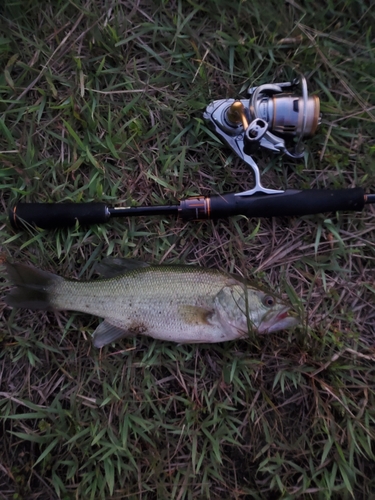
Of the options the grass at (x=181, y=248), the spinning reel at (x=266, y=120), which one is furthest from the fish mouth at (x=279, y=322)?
the spinning reel at (x=266, y=120)

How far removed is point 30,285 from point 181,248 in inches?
45.0

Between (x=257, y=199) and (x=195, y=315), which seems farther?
(x=257, y=199)

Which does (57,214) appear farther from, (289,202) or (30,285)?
(289,202)

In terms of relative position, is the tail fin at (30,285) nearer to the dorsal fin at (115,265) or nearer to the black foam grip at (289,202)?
the dorsal fin at (115,265)

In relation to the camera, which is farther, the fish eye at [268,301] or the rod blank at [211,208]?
the rod blank at [211,208]

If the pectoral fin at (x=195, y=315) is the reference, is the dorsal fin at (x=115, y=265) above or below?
above

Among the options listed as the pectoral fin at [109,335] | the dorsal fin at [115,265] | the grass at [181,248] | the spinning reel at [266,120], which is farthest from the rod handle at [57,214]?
the spinning reel at [266,120]

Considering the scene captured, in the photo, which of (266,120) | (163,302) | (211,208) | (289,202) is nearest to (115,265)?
(163,302)

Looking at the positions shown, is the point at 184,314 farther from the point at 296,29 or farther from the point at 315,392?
the point at 296,29

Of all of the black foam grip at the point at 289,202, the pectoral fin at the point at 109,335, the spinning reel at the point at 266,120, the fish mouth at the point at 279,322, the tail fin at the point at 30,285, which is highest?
the spinning reel at the point at 266,120

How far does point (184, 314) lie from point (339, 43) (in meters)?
2.52

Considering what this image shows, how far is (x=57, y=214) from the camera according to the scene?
2971 mm

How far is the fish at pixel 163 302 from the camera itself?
9.29 ft

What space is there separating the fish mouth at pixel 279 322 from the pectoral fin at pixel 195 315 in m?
0.38
